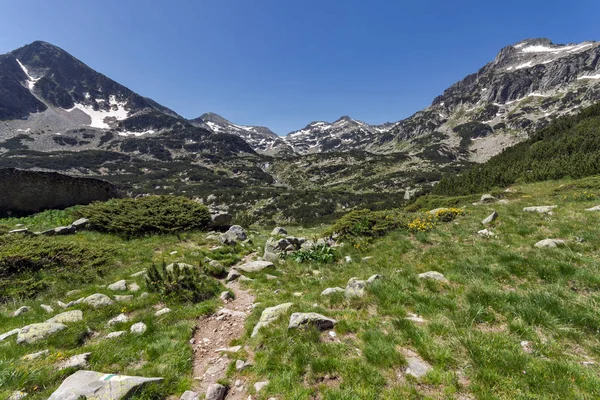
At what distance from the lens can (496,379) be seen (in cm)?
381

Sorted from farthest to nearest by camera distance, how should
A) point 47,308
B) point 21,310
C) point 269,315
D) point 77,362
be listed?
point 47,308 → point 21,310 → point 269,315 → point 77,362

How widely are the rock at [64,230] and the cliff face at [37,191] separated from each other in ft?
29.4

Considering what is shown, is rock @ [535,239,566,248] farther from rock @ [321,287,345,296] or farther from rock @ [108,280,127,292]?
rock @ [108,280,127,292]

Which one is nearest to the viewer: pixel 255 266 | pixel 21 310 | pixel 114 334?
pixel 114 334

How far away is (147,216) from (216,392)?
593 inches

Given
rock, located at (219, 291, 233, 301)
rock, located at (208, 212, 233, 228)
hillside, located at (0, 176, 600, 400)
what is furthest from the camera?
rock, located at (208, 212, 233, 228)

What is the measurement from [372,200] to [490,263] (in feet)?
328

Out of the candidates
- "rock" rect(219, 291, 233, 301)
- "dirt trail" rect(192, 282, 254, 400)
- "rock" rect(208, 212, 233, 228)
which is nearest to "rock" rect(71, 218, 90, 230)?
"rock" rect(208, 212, 233, 228)

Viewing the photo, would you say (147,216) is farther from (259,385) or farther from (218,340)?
(259,385)

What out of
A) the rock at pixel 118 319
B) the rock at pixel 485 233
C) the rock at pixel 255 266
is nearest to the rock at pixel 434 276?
the rock at pixel 485 233

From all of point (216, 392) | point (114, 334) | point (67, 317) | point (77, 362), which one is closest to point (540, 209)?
point (216, 392)

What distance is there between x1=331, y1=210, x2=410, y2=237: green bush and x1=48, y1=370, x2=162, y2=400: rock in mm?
10649

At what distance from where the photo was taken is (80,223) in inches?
594

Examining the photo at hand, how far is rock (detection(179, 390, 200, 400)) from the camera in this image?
4.28m
